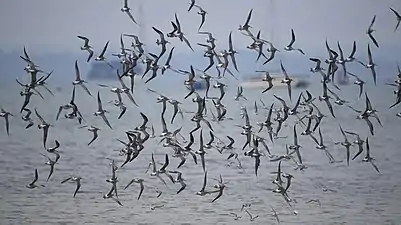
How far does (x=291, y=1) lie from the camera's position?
66.7 inches

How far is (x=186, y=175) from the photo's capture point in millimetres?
1695

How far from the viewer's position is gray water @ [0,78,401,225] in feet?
5.54

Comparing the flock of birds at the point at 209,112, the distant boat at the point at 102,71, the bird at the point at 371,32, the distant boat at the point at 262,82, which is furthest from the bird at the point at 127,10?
the bird at the point at 371,32

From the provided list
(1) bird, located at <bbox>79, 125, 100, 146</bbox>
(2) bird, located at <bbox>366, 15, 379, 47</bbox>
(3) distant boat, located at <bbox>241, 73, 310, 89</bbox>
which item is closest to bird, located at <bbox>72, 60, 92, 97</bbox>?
(1) bird, located at <bbox>79, 125, 100, 146</bbox>

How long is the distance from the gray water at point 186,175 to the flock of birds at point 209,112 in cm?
1

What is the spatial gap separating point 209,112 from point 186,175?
20 centimetres

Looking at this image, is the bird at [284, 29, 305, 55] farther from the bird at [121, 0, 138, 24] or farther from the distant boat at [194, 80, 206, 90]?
the bird at [121, 0, 138, 24]

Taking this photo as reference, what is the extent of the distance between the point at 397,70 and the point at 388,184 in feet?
1.10

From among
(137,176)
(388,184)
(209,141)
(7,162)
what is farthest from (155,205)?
(388,184)

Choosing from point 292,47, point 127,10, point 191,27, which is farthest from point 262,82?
point 127,10

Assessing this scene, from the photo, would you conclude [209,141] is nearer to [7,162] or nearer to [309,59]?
[309,59]

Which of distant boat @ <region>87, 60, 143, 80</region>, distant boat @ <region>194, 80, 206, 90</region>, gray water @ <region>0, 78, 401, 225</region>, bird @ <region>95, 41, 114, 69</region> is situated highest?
bird @ <region>95, 41, 114, 69</region>

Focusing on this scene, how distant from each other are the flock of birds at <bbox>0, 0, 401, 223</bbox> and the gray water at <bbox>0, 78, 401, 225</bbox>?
0.01 metres

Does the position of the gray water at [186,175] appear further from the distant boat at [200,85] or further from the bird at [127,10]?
the bird at [127,10]
